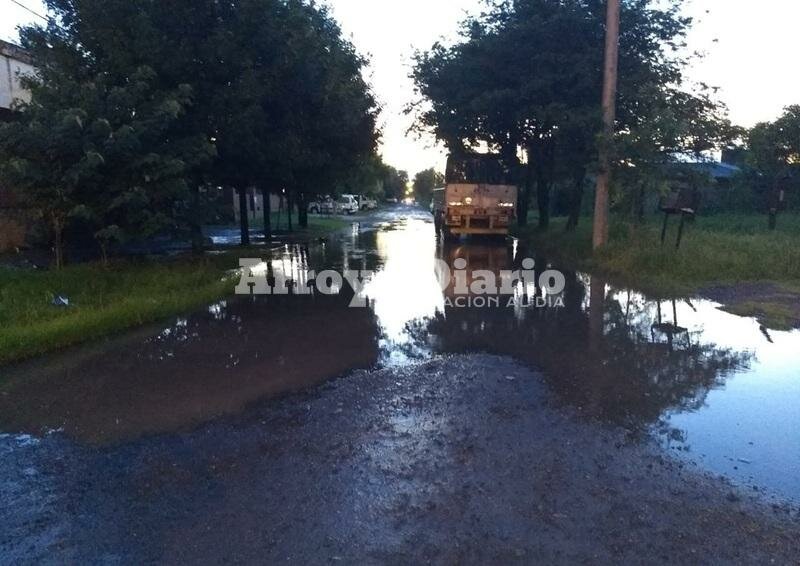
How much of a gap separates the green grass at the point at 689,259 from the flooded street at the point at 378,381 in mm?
2147

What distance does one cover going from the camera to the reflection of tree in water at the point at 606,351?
6.54 meters

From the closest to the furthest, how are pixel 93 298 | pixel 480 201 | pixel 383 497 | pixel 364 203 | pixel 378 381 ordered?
pixel 383 497
pixel 378 381
pixel 93 298
pixel 480 201
pixel 364 203

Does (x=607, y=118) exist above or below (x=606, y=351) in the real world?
above

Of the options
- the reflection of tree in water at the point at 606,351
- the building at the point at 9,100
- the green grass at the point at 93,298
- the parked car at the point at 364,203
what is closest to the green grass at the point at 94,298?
the green grass at the point at 93,298

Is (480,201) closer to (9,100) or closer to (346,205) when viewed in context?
(9,100)

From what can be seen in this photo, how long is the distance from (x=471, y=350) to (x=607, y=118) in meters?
10.2

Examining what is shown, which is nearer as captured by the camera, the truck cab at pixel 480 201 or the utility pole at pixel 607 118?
the utility pole at pixel 607 118

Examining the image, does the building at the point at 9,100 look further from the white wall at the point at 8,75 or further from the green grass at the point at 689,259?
the green grass at the point at 689,259

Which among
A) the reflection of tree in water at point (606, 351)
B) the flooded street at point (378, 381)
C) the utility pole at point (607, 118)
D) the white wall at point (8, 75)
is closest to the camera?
the flooded street at point (378, 381)

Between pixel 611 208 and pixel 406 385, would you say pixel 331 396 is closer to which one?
pixel 406 385

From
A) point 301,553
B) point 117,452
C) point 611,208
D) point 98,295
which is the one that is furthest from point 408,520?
point 611,208

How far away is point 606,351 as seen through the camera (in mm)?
8422

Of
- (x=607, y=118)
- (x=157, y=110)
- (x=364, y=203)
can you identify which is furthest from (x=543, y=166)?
(x=364, y=203)

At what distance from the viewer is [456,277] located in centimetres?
1559
